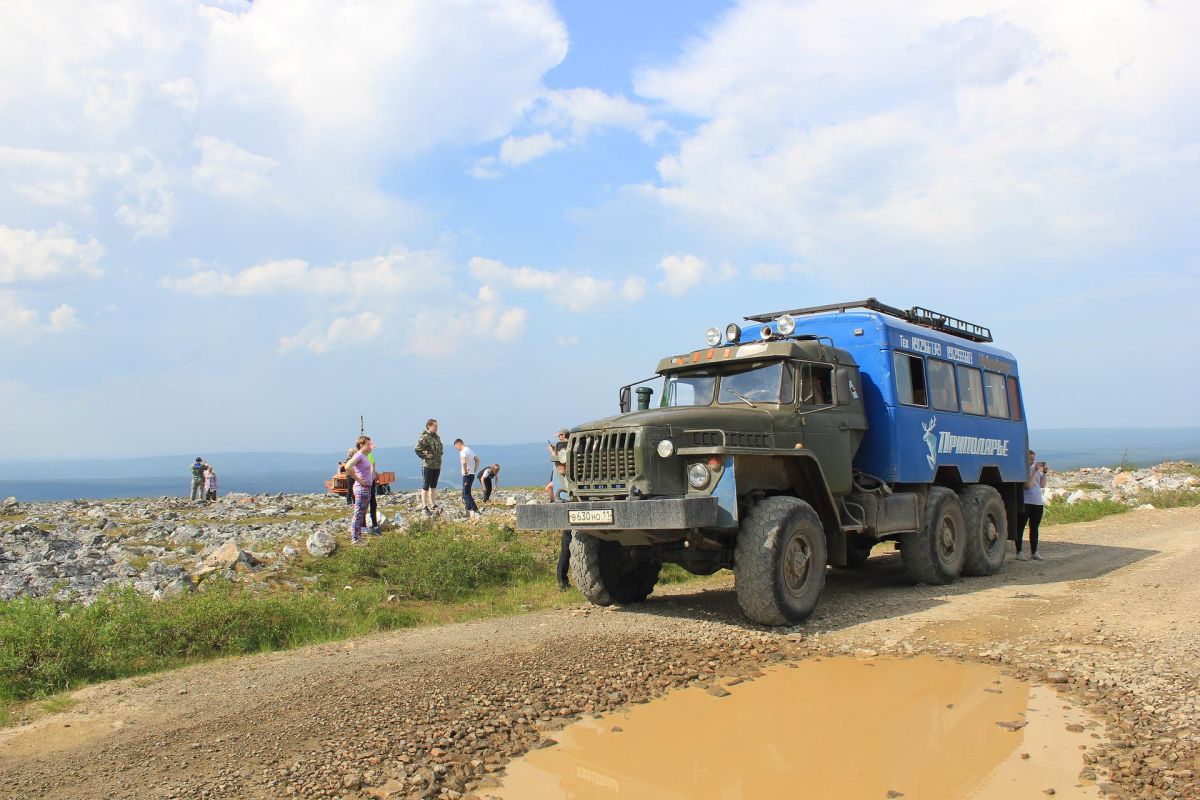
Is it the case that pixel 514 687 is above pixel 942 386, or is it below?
below

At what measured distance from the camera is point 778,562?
7.75 meters

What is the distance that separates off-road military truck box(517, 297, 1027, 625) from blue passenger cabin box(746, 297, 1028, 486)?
2cm

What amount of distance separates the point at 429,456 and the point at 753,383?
29.8 ft

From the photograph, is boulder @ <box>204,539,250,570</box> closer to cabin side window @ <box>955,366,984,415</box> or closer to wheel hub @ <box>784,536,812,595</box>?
wheel hub @ <box>784,536,812,595</box>

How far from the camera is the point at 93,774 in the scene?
4648 mm

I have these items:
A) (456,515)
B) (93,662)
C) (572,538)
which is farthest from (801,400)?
(456,515)

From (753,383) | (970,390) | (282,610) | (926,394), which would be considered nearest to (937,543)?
(926,394)

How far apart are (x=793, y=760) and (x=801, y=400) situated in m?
4.63

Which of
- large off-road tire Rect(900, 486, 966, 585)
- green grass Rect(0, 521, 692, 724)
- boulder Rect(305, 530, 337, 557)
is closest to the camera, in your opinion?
green grass Rect(0, 521, 692, 724)

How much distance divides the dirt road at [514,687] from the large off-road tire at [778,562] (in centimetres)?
23

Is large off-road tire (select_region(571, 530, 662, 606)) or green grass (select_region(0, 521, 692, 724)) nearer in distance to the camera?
green grass (select_region(0, 521, 692, 724))

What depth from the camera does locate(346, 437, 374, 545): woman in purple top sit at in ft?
44.5

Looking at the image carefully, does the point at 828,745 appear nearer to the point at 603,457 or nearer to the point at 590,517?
the point at 590,517

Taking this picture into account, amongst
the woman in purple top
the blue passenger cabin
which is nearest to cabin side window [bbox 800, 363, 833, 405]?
the blue passenger cabin
